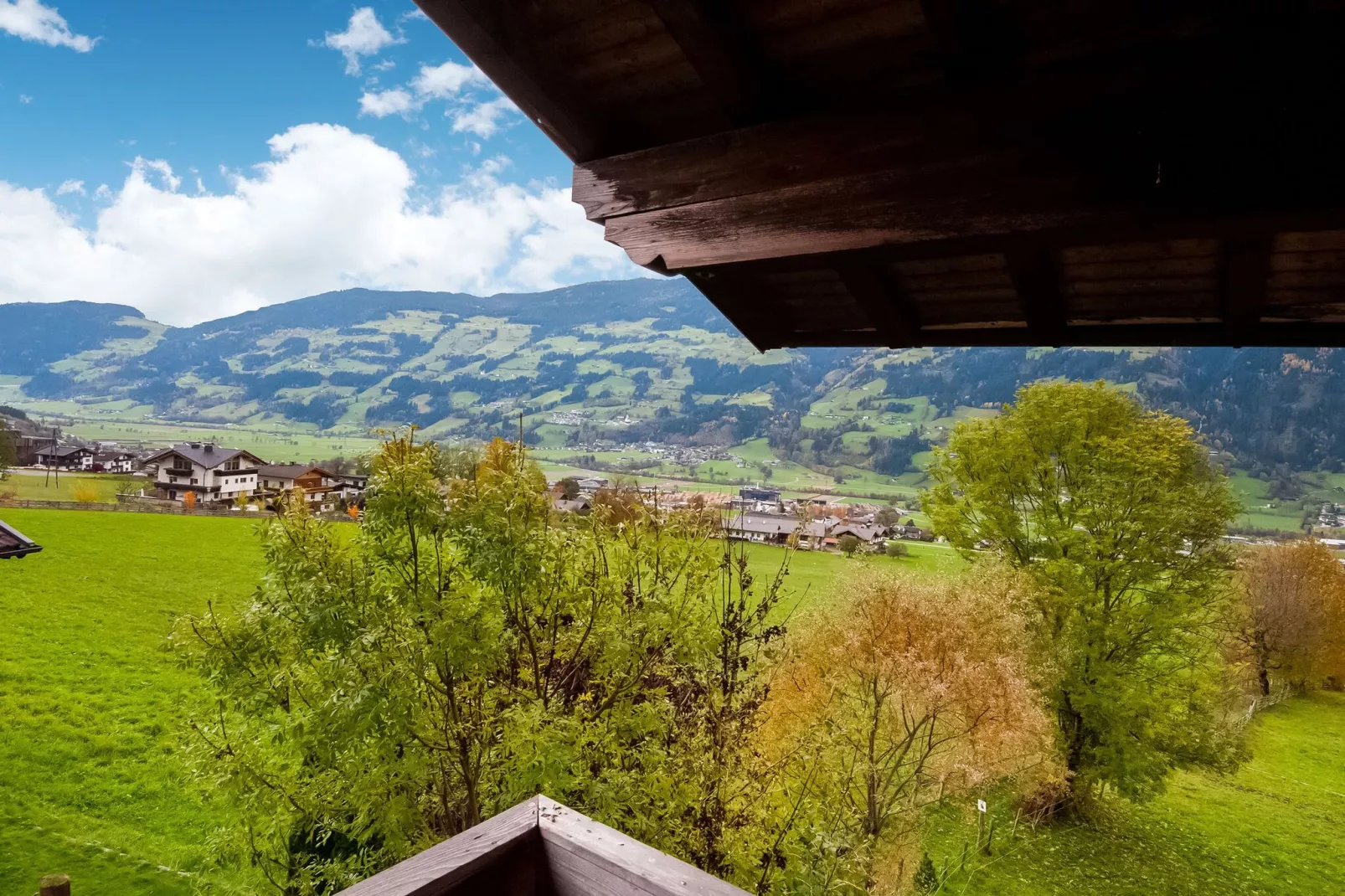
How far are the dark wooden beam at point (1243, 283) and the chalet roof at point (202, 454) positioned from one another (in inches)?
2855

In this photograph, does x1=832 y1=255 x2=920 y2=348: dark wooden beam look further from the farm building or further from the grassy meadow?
the grassy meadow

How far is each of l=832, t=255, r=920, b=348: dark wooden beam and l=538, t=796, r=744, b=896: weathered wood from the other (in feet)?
4.76

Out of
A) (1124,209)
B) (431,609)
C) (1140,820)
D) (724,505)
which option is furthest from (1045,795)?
(1124,209)

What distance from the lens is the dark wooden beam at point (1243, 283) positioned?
155 cm

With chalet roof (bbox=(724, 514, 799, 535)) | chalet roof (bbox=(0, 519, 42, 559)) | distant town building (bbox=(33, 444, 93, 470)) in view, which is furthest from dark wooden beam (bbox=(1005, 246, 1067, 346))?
distant town building (bbox=(33, 444, 93, 470))

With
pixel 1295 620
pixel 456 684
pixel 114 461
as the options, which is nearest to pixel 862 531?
pixel 1295 620

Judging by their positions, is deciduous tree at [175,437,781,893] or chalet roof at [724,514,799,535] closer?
deciduous tree at [175,437,781,893]

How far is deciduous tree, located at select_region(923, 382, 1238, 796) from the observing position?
52.8 ft

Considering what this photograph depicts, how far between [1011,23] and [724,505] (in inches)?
435

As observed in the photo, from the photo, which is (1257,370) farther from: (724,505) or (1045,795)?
(724,505)

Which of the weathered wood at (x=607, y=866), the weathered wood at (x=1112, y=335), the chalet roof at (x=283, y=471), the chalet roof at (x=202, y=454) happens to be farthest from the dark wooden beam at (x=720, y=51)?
the chalet roof at (x=202, y=454)

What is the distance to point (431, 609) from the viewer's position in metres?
7.69

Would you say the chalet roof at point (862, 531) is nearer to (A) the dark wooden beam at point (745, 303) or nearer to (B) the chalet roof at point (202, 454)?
(A) the dark wooden beam at point (745, 303)

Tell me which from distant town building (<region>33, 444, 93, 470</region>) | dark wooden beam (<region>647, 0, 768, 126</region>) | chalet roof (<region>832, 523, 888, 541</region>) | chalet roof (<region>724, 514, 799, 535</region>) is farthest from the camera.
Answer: distant town building (<region>33, 444, 93, 470</region>)
